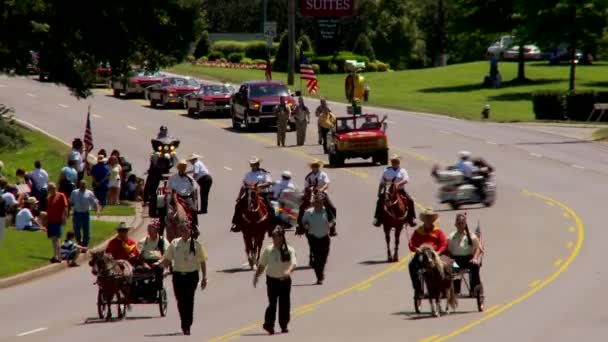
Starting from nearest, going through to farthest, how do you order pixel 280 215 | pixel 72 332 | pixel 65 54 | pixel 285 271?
pixel 285 271 < pixel 72 332 < pixel 280 215 < pixel 65 54

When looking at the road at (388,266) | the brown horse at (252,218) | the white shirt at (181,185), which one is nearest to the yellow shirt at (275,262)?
the road at (388,266)

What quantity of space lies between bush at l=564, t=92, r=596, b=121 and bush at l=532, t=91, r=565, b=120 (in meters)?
0.29

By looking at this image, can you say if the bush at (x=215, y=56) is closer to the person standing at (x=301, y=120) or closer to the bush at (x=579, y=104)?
the bush at (x=579, y=104)

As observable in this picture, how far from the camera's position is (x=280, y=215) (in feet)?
115

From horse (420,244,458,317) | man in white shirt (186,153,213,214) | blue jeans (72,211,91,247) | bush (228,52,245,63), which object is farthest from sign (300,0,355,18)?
horse (420,244,458,317)

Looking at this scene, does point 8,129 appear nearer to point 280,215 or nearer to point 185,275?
point 280,215

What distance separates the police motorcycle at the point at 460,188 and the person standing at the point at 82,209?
403 inches

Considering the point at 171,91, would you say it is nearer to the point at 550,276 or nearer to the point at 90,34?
the point at 90,34

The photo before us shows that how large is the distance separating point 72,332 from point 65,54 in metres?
20.3

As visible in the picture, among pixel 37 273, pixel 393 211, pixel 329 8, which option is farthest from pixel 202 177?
pixel 329 8

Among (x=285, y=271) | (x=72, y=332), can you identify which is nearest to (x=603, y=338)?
(x=285, y=271)

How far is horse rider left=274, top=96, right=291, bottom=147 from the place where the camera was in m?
54.7

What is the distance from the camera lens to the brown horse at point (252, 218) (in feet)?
96.2

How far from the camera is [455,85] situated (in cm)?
9294
